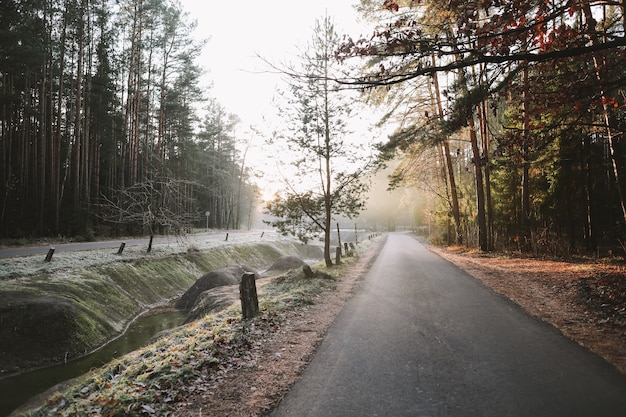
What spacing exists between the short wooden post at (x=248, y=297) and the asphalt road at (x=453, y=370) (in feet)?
6.30

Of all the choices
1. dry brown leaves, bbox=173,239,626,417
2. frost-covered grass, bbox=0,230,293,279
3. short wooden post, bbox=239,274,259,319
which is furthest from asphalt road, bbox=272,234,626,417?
frost-covered grass, bbox=0,230,293,279

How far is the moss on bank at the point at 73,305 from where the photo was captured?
8320mm

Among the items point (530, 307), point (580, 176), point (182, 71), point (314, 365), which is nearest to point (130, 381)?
point (314, 365)

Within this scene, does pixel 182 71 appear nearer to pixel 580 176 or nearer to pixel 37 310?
pixel 37 310

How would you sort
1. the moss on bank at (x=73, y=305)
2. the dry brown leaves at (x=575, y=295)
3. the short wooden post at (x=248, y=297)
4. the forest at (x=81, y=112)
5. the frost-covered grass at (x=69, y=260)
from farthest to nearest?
the forest at (x=81, y=112)
the frost-covered grass at (x=69, y=260)
the moss on bank at (x=73, y=305)
the short wooden post at (x=248, y=297)
the dry brown leaves at (x=575, y=295)

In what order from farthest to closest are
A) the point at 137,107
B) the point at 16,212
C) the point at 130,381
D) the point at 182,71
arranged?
the point at 182,71
the point at 137,107
the point at 16,212
the point at 130,381

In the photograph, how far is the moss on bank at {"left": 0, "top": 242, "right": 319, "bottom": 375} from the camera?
8320mm

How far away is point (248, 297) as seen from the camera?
7270mm

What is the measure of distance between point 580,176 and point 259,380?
732 inches

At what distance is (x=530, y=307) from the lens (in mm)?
7156

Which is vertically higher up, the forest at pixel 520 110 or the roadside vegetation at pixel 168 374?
the forest at pixel 520 110

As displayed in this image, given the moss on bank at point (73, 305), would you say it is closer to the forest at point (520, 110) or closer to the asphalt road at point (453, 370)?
the asphalt road at point (453, 370)

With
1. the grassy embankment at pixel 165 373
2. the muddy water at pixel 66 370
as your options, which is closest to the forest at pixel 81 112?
the muddy water at pixel 66 370

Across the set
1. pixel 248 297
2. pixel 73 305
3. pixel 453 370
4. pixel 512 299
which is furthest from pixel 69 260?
pixel 512 299
